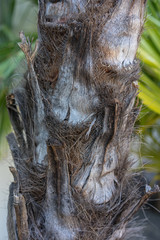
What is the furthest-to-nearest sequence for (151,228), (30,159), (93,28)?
(151,228) < (30,159) < (93,28)

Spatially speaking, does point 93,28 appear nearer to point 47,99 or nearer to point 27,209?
point 47,99

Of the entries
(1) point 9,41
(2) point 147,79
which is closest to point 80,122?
(2) point 147,79

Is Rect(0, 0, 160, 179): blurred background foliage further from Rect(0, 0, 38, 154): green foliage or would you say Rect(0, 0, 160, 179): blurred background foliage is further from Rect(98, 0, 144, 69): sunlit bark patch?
Rect(98, 0, 144, 69): sunlit bark patch

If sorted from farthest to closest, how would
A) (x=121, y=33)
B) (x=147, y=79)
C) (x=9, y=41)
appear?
1. (x=9, y=41)
2. (x=147, y=79)
3. (x=121, y=33)

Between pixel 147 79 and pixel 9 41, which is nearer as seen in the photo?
pixel 147 79

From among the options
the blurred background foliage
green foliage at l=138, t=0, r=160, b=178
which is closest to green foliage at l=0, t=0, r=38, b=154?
the blurred background foliage

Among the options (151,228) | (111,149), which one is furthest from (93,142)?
(151,228)

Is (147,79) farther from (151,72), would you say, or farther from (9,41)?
(9,41)

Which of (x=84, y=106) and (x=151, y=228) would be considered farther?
(x=151, y=228)
